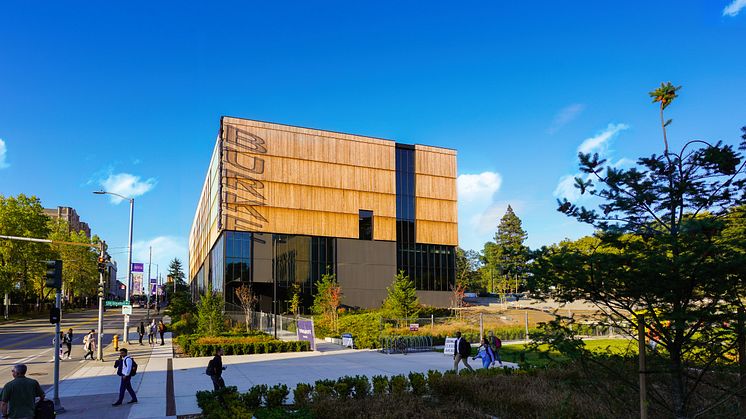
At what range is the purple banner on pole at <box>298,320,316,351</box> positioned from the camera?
29.9 m

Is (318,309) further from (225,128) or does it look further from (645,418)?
(645,418)

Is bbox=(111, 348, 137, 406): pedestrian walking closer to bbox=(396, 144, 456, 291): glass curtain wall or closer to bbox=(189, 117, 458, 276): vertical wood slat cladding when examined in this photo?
bbox=(189, 117, 458, 276): vertical wood slat cladding

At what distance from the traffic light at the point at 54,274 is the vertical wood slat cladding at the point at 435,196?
52.3m

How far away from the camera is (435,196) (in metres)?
67.3

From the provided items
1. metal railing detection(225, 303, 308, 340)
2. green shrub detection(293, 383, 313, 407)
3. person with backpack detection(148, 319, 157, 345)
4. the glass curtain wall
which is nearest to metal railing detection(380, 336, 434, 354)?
metal railing detection(225, 303, 308, 340)

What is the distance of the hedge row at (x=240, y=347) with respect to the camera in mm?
27438

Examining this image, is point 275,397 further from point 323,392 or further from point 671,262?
point 671,262

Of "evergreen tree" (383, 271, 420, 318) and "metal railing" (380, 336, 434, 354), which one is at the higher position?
"evergreen tree" (383, 271, 420, 318)

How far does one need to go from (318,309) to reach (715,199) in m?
44.2

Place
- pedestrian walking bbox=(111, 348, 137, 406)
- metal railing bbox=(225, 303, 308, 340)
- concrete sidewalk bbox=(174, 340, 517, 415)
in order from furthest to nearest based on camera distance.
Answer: metal railing bbox=(225, 303, 308, 340) < concrete sidewalk bbox=(174, 340, 517, 415) < pedestrian walking bbox=(111, 348, 137, 406)

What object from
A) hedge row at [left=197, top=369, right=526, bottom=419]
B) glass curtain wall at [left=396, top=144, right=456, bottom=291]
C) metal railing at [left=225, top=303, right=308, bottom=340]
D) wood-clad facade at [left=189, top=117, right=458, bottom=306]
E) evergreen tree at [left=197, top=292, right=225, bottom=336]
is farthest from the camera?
glass curtain wall at [left=396, top=144, right=456, bottom=291]

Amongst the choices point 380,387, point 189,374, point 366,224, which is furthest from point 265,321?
point 380,387

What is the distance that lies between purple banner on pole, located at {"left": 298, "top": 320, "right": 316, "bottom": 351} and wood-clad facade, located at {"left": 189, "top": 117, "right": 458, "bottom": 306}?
22014 mm

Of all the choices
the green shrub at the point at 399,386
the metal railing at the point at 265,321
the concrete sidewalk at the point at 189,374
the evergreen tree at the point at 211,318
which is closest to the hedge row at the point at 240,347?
the concrete sidewalk at the point at 189,374
